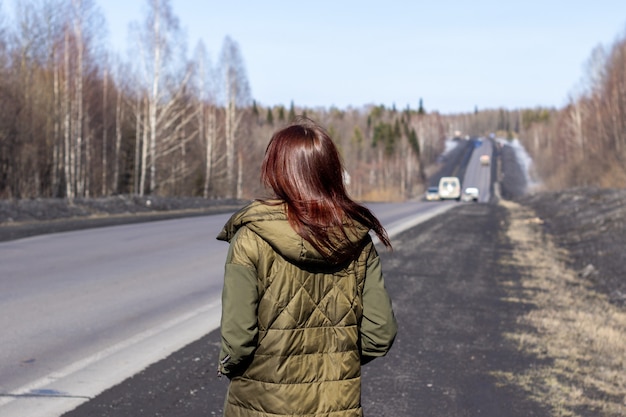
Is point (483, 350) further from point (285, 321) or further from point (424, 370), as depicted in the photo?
point (285, 321)

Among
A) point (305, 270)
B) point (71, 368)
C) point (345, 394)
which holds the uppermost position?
point (305, 270)

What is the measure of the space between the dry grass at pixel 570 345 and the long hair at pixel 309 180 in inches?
127

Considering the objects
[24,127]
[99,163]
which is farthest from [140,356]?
[99,163]

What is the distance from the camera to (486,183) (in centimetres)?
11188

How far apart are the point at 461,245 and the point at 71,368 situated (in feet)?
44.0

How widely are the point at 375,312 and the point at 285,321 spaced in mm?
380

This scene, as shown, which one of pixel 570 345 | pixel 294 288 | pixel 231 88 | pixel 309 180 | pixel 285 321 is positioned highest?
pixel 231 88

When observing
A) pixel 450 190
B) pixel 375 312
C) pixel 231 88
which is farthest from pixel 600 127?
pixel 375 312

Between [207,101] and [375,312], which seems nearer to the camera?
[375,312]

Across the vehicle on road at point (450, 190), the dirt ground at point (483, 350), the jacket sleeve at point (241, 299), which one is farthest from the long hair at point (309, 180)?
the vehicle on road at point (450, 190)

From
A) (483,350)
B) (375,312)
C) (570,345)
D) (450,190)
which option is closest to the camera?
(375,312)

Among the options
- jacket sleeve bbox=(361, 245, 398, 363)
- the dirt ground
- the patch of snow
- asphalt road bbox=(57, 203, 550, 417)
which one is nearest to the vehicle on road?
the patch of snow

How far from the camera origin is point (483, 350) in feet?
22.8

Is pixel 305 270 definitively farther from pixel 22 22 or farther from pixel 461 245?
pixel 22 22
